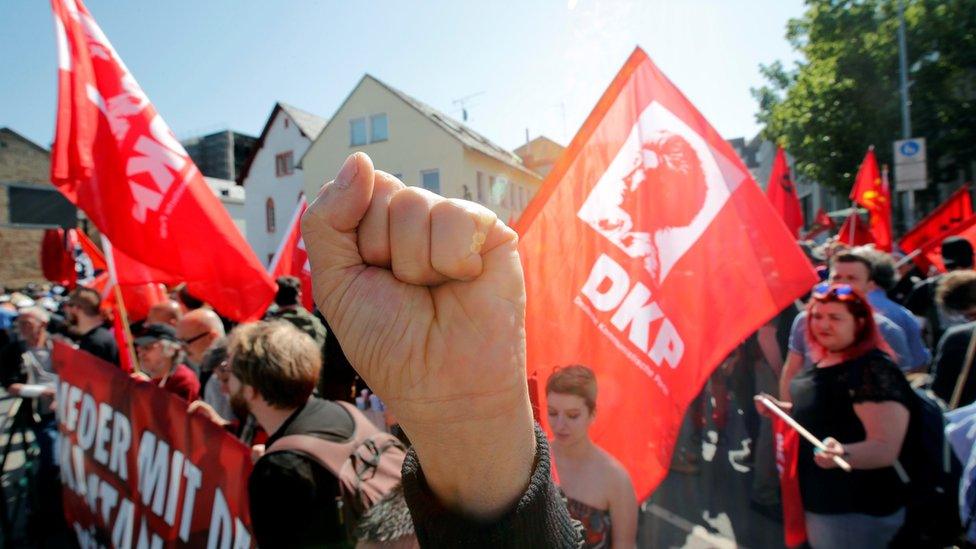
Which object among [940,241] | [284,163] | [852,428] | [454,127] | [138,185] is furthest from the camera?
[940,241]

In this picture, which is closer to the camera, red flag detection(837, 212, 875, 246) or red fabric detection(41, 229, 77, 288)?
red flag detection(837, 212, 875, 246)

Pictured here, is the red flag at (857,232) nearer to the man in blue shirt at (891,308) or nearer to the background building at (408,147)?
the man in blue shirt at (891,308)

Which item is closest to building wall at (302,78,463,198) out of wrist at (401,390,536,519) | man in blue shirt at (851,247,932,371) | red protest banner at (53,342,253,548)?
wrist at (401,390,536,519)

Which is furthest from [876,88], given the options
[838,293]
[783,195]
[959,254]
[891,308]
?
[838,293]

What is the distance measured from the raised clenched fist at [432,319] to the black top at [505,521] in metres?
0.02

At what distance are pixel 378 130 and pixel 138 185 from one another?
230cm

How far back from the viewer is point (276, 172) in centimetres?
337

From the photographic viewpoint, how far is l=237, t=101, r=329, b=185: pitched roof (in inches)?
66.0

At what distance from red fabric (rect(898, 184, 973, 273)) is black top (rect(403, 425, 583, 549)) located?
727 cm

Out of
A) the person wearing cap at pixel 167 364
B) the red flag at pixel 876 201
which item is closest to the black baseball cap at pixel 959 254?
the red flag at pixel 876 201

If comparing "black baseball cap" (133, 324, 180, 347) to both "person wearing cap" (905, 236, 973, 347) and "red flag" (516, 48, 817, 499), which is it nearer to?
"red flag" (516, 48, 817, 499)

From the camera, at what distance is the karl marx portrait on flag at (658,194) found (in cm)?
236

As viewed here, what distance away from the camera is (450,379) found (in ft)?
2.72

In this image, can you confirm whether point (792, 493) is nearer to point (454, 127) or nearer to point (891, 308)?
point (891, 308)
